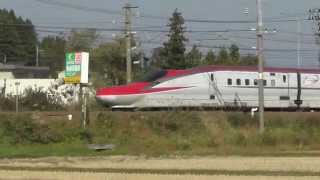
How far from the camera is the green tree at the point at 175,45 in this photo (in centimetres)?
9850

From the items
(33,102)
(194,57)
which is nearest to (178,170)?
(33,102)

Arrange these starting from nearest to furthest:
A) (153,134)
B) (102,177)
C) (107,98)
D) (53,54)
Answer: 1. (102,177)
2. (153,134)
3. (107,98)
4. (53,54)

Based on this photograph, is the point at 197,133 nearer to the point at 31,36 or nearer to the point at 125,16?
the point at 125,16

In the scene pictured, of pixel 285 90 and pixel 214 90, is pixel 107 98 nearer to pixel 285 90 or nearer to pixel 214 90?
pixel 214 90

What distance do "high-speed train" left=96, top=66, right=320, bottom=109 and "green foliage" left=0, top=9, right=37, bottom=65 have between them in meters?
107

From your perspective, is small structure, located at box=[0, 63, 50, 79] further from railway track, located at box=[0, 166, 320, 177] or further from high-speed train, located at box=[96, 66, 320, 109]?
railway track, located at box=[0, 166, 320, 177]

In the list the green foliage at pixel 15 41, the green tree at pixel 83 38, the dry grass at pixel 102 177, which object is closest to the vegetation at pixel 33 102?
the dry grass at pixel 102 177

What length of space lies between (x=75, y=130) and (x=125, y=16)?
28949 millimetres

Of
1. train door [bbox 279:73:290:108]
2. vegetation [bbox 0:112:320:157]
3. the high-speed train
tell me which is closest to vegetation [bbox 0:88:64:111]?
the high-speed train

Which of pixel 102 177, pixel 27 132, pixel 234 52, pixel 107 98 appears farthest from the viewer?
pixel 234 52

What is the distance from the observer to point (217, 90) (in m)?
49.2

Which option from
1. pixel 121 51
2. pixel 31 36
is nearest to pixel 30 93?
pixel 121 51

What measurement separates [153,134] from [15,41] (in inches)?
4930

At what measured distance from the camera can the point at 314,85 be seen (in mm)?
53656
